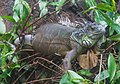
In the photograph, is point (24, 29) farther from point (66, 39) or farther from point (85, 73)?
point (85, 73)

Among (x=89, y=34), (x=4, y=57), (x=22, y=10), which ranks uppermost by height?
(x=22, y=10)

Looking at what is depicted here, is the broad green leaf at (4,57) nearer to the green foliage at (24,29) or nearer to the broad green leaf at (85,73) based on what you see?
the green foliage at (24,29)

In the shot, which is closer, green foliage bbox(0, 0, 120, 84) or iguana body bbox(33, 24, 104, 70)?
green foliage bbox(0, 0, 120, 84)

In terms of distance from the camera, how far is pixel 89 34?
201 cm

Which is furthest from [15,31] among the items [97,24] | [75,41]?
[97,24]

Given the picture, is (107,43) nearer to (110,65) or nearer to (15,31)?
(110,65)

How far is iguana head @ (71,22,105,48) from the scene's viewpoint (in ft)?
6.46

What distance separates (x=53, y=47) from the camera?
229 centimetres

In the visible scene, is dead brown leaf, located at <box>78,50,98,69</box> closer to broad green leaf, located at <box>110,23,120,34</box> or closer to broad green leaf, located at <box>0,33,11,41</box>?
broad green leaf, located at <box>110,23,120,34</box>

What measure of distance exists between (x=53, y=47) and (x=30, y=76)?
29 centimetres

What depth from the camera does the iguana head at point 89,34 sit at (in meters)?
1.97

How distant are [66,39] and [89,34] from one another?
26 cm

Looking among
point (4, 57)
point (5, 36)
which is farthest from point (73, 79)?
point (5, 36)

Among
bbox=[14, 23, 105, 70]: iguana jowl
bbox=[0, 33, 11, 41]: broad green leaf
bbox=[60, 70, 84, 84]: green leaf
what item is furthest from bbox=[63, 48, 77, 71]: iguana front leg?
bbox=[0, 33, 11, 41]: broad green leaf
